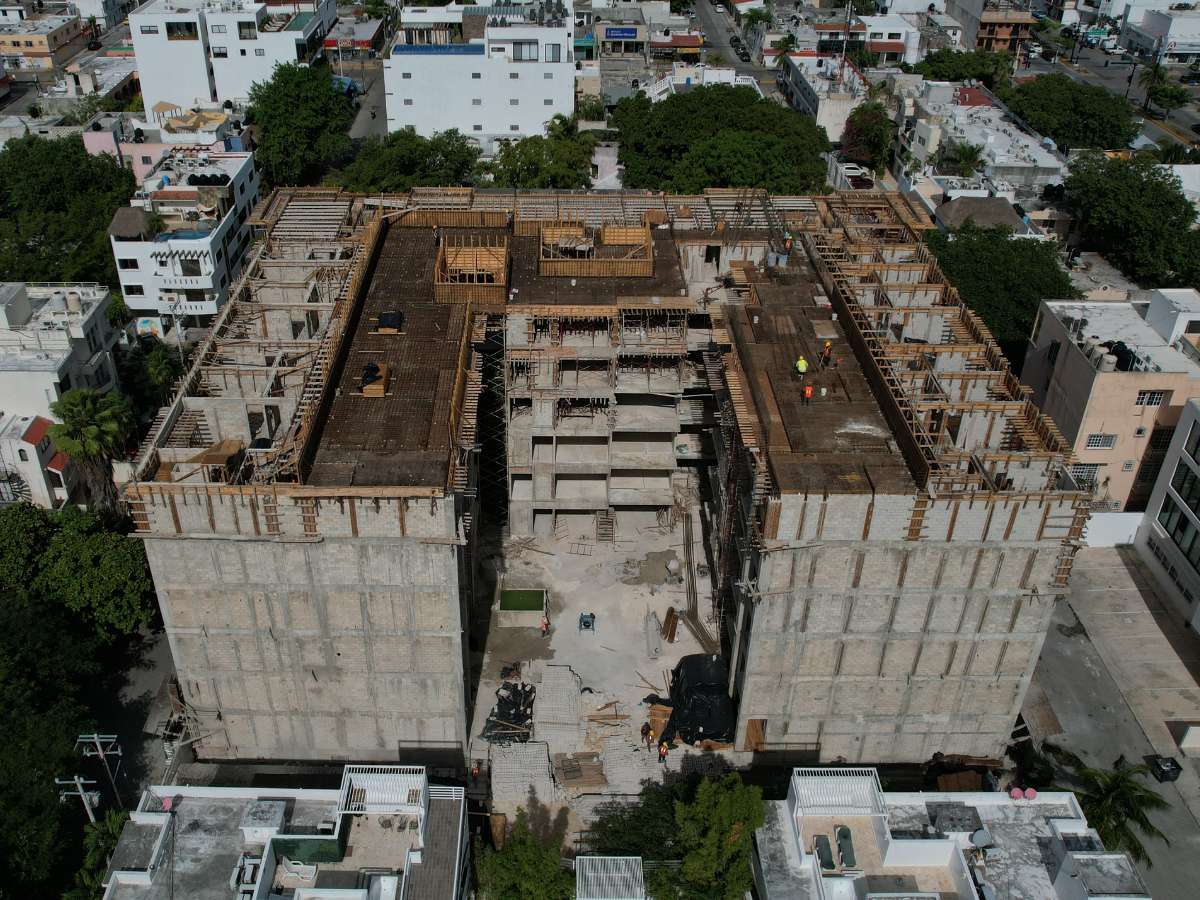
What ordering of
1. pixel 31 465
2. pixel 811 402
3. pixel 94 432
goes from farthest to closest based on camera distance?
pixel 31 465, pixel 94 432, pixel 811 402

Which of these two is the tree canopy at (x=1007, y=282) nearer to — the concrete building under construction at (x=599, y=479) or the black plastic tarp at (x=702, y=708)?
the concrete building under construction at (x=599, y=479)

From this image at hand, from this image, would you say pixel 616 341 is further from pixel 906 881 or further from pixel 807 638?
pixel 906 881

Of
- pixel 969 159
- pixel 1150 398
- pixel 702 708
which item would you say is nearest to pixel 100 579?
pixel 702 708

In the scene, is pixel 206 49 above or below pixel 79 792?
above

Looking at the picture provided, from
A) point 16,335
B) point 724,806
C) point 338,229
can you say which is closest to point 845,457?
point 724,806

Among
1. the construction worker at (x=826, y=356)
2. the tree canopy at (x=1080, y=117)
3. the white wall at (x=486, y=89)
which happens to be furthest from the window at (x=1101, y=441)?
the white wall at (x=486, y=89)

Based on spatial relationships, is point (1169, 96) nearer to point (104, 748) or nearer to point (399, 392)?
point (399, 392)

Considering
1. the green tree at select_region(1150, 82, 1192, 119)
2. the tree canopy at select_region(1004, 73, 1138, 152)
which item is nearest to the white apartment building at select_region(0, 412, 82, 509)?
the tree canopy at select_region(1004, 73, 1138, 152)
